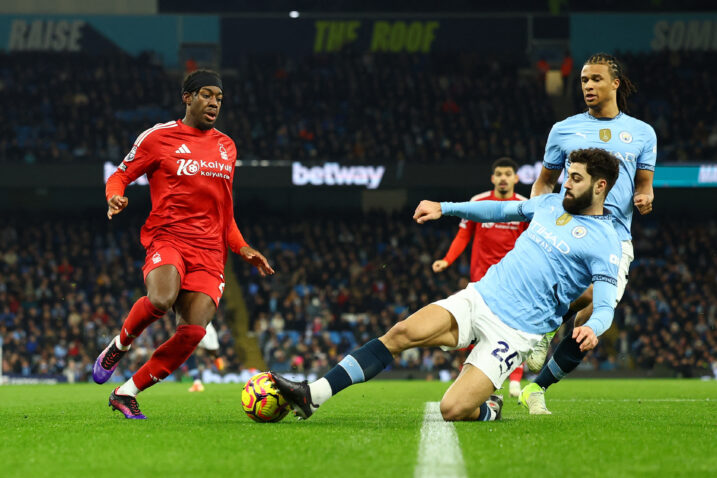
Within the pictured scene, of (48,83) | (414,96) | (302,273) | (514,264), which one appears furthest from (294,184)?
(514,264)

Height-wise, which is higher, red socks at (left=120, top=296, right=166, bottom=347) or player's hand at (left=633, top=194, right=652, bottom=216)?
player's hand at (left=633, top=194, right=652, bottom=216)

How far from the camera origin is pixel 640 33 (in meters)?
33.2

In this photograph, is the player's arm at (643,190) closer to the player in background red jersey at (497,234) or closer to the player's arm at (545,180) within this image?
the player's arm at (545,180)

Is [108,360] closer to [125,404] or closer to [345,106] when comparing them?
[125,404]

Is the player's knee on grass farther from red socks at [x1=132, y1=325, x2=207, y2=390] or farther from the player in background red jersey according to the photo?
the player in background red jersey

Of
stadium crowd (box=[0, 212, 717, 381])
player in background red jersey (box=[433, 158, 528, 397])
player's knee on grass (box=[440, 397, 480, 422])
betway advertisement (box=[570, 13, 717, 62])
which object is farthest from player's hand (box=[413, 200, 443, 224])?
betway advertisement (box=[570, 13, 717, 62])

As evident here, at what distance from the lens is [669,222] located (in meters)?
29.4

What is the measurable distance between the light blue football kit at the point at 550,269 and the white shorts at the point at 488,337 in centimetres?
5

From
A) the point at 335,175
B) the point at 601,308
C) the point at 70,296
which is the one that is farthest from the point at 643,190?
the point at 70,296

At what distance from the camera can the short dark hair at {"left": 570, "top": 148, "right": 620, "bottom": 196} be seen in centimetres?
572

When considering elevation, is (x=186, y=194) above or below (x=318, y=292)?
above

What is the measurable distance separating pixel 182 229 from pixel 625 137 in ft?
10.3

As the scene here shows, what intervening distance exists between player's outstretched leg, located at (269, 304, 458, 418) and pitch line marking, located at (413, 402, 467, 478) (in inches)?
18.7

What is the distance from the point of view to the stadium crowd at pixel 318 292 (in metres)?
22.7
